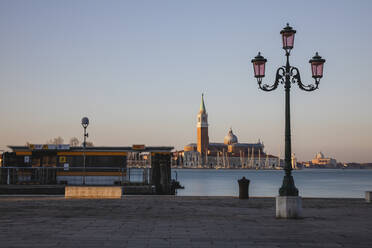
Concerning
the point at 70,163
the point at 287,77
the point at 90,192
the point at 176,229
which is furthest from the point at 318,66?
the point at 70,163

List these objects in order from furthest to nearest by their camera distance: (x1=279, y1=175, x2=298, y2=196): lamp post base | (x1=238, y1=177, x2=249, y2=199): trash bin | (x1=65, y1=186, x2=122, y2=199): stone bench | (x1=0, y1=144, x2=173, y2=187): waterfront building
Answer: (x1=0, y1=144, x2=173, y2=187): waterfront building, (x1=238, y1=177, x2=249, y2=199): trash bin, (x1=65, y1=186, x2=122, y2=199): stone bench, (x1=279, y1=175, x2=298, y2=196): lamp post base

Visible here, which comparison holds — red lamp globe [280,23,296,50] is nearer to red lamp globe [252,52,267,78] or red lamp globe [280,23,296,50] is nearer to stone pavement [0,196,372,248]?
red lamp globe [252,52,267,78]

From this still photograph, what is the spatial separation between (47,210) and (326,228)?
10.5 meters

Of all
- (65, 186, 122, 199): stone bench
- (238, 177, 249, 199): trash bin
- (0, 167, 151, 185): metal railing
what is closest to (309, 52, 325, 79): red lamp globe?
(238, 177, 249, 199): trash bin

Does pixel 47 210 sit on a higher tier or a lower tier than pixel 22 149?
lower

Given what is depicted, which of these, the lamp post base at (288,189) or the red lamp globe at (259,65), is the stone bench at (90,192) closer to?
the red lamp globe at (259,65)

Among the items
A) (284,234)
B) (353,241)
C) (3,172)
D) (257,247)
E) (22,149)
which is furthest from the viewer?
(22,149)

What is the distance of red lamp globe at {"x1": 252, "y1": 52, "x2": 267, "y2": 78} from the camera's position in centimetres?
1816

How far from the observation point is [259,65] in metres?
18.2

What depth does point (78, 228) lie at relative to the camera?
1301 cm

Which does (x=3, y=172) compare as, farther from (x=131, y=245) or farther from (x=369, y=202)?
(x=131, y=245)

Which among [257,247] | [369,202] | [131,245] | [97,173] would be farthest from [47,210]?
[97,173]

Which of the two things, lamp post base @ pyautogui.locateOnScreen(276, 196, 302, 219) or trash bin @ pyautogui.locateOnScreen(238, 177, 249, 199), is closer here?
lamp post base @ pyautogui.locateOnScreen(276, 196, 302, 219)

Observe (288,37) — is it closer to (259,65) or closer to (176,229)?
(259,65)
